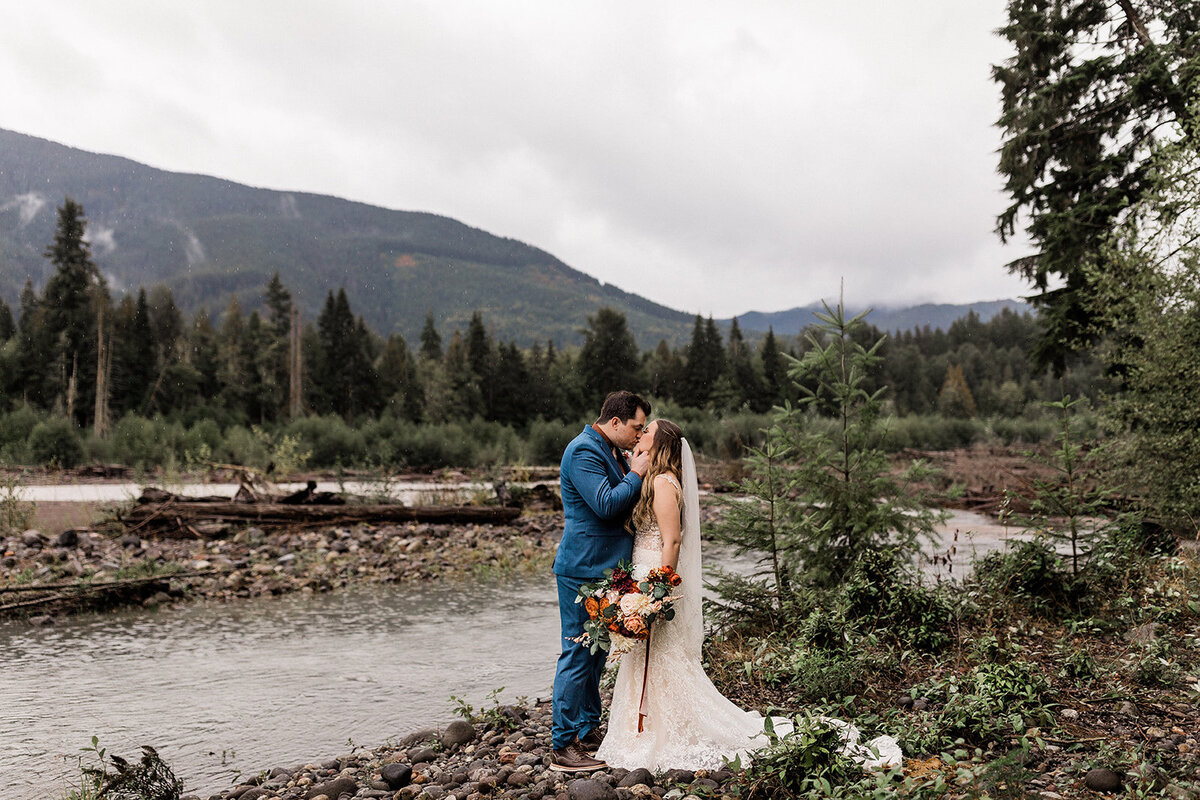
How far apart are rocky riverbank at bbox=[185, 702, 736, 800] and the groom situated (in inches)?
12.6

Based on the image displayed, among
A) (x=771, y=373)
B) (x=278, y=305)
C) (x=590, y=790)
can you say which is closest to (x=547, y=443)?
(x=771, y=373)

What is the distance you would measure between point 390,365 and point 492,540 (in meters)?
57.4

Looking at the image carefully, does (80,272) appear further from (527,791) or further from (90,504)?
(527,791)

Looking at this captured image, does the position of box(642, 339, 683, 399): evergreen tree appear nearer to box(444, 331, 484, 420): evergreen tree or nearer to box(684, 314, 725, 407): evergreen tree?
box(684, 314, 725, 407): evergreen tree

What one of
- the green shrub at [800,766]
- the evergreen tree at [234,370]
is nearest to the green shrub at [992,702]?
the green shrub at [800,766]

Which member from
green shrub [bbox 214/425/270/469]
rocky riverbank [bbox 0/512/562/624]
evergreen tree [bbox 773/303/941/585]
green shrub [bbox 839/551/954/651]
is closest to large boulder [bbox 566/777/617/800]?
green shrub [bbox 839/551/954/651]

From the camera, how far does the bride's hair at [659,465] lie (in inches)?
190

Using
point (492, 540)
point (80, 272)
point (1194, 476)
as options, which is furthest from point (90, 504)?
point (80, 272)

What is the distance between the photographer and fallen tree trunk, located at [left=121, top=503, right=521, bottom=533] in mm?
15344

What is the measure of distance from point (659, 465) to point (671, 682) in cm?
133

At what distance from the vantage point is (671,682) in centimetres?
482

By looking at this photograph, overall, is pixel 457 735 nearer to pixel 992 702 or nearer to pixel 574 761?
pixel 574 761

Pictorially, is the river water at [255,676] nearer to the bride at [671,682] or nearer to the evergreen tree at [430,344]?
the bride at [671,682]

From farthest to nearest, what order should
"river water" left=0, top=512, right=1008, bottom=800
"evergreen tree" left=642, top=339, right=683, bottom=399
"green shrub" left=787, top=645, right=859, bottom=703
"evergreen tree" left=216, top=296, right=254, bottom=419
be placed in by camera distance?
"evergreen tree" left=642, top=339, right=683, bottom=399
"evergreen tree" left=216, top=296, right=254, bottom=419
"river water" left=0, top=512, right=1008, bottom=800
"green shrub" left=787, top=645, right=859, bottom=703
